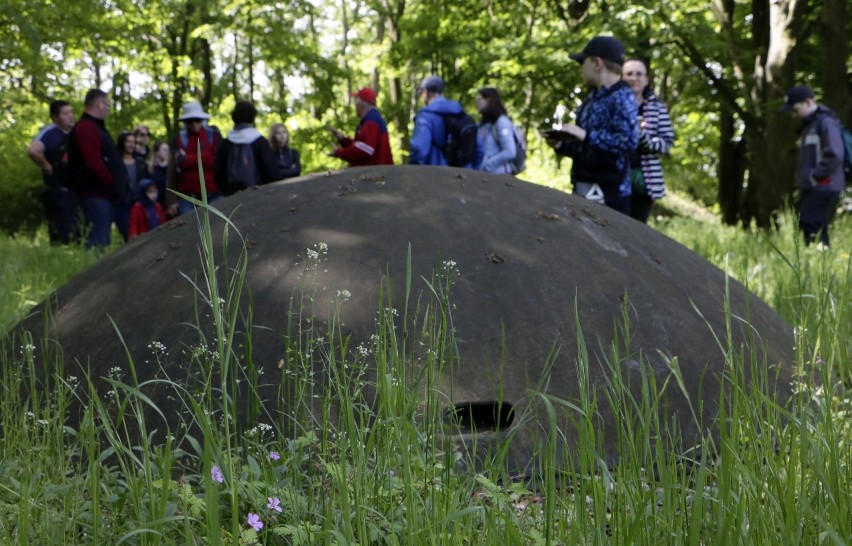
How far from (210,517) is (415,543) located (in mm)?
458

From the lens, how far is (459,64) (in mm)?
23375

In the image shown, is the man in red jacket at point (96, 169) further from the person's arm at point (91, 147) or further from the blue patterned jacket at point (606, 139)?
the blue patterned jacket at point (606, 139)

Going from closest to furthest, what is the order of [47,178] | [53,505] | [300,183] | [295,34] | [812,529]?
[812,529]
[53,505]
[300,183]
[47,178]
[295,34]

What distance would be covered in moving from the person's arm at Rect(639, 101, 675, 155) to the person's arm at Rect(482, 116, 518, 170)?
63.3 inches

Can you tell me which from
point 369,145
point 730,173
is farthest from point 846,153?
point 730,173

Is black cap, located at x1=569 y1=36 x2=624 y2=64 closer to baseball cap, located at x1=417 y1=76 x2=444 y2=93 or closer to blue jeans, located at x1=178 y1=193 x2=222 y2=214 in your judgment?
baseball cap, located at x1=417 y1=76 x2=444 y2=93

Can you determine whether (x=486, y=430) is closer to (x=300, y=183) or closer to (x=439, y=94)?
(x=300, y=183)

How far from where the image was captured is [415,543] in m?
1.76

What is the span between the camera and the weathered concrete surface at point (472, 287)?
3.15 metres

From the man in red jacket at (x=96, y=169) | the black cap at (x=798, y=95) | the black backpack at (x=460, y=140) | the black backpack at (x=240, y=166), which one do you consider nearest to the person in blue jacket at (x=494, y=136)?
the black backpack at (x=460, y=140)

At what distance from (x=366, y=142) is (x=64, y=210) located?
3.40 m

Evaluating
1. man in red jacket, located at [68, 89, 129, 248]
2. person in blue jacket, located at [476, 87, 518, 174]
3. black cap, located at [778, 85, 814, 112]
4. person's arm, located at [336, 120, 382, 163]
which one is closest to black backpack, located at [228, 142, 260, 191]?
person's arm, located at [336, 120, 382, 163]

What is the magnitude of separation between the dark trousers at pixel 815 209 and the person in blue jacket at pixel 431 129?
3.42m

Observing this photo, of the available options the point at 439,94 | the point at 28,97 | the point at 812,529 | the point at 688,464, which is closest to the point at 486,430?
the point at 688,464
